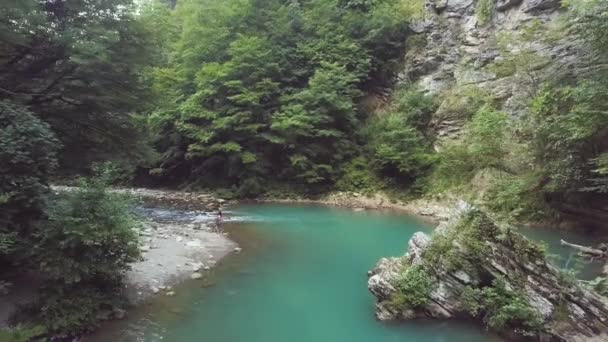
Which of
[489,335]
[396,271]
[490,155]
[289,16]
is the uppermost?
[289,16]

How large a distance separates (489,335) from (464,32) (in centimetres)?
2020

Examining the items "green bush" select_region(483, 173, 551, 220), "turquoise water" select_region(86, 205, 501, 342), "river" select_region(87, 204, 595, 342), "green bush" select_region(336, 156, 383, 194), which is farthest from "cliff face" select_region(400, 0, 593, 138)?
"turquoise water" select_region(86, 205, 501, 342)

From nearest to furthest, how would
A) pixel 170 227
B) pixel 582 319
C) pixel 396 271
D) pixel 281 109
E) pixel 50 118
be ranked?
pixel 582 319 → pixel 396 271 → pixel 50 118 → pixel 170 227 → pixel 281 109

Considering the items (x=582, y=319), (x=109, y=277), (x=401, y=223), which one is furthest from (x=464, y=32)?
(x=109, y=277)

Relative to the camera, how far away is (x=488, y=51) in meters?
20.8

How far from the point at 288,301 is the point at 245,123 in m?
14.8

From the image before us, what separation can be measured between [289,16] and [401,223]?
1474 cm

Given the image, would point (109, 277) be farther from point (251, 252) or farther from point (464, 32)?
point (464, 32)

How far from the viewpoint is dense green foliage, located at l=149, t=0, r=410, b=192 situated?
21.3 metres

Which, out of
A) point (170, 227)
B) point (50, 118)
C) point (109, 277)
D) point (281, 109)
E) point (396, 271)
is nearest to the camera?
point (109, 277)

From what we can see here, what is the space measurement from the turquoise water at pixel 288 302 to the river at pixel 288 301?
0.05 feet

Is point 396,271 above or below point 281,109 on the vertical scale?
below

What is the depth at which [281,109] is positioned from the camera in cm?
2188

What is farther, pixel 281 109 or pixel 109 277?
pixel 281 109
